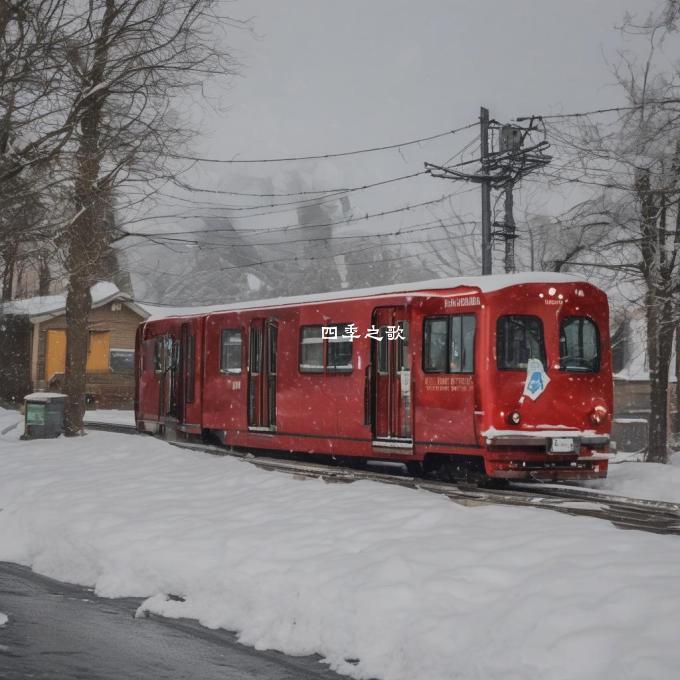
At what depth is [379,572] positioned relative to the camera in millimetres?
7836

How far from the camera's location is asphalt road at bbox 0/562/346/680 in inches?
257

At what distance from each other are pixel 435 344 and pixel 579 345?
6.79ft

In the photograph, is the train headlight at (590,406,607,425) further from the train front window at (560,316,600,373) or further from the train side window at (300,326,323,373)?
the train side window at (300,326,323,373)

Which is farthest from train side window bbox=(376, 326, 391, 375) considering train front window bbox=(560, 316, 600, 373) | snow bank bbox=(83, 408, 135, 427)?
snow bank bbox=(83, 408, 135, 427)

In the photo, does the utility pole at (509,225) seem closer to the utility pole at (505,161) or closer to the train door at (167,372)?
the utility pole at (505,161)

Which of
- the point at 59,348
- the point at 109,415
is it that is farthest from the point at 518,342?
the point at 59,348

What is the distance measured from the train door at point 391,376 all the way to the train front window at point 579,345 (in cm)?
228

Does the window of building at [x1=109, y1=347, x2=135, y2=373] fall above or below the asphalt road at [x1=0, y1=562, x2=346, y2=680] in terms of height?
above

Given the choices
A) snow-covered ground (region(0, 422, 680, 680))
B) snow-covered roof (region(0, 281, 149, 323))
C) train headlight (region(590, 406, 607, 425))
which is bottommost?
snow-covered ground (region(0, 422, 680, 680))

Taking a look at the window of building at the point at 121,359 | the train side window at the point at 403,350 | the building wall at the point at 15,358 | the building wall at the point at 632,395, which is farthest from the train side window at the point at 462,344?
the building wall at the point at 632,395

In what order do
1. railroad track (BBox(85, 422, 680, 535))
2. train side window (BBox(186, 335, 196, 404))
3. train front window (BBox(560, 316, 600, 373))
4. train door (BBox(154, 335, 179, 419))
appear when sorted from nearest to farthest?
railroad track (BBox(85, 422, 680, 535))
train front window (BBox(560, 316, 600, 373))
train side window (BBox(186, 335, 196, 404))
train door (BBox(154, 335, 179, 419))

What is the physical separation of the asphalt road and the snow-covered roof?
31.9 metres

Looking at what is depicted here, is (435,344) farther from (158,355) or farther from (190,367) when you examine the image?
(158,355)

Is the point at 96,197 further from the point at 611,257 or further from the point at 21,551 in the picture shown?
the point at 611,257
